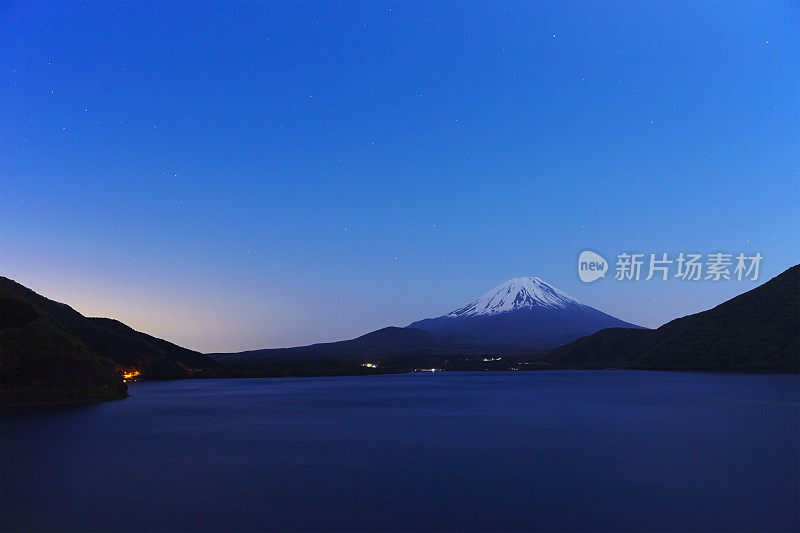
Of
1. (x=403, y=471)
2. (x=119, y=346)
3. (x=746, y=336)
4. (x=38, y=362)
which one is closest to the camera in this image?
(x=403, y=471)

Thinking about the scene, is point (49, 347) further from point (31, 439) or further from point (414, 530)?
point (414, 530)

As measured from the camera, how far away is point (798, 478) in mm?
19172

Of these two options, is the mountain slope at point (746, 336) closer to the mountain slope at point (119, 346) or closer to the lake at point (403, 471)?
the lake at point (403, 471)

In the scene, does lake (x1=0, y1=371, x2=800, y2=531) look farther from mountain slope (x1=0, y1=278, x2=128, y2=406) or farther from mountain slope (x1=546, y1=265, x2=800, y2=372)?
mountain slope (x1=546, y1=265, x2=800, y2=372)

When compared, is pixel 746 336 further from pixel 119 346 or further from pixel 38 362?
pixel 119 346

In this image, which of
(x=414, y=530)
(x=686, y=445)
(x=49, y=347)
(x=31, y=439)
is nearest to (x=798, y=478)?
(x=686, y=445)

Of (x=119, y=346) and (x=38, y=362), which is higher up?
(x=119, y=346)

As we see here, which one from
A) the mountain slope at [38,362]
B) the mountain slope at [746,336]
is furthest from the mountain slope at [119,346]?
the mountain slope at [746,336]

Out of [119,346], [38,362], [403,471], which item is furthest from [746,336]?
[119,346]

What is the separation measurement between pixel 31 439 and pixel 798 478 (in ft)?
103

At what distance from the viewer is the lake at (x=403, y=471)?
14.8m

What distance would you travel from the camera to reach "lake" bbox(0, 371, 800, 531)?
14781mm

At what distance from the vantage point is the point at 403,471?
68.5 ft

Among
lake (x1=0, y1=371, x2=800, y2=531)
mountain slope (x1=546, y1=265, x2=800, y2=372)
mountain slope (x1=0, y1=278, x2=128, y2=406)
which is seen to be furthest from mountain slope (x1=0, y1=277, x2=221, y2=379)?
mountain slope (x1=546, y1=265, x2=800, y2=372)
